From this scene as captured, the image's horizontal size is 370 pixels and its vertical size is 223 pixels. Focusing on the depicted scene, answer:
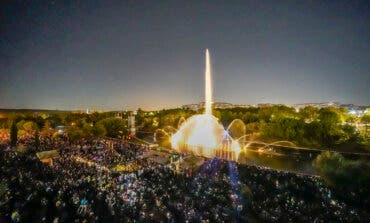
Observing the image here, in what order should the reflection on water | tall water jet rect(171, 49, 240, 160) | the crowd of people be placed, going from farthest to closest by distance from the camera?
tall water jet rect(171, 49, 240, 160) < the reflection on water < the crowd of people

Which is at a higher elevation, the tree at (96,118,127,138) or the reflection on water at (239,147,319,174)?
the tree at (96,118,127,138)

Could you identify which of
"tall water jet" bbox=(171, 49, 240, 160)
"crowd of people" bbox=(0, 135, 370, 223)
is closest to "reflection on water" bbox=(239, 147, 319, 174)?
"tall water jet" bbox=(171, 49, 240, 160)

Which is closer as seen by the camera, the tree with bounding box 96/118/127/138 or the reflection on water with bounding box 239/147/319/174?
the reflection on water with bounding box 239/147/319/174

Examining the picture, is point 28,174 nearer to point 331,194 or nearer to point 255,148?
point 331,194

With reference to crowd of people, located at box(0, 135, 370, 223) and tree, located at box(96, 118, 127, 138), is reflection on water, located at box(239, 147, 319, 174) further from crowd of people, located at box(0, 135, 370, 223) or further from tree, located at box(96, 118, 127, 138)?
tree, located at box(96, 118, 127, 138)

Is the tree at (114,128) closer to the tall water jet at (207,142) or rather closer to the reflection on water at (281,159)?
the tall water jet at (207,142)

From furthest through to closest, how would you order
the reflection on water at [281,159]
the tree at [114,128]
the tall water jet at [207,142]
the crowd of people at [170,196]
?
the tree at [114,128], the tall water jet at [207,142], the reflection on water at [281,159], the crowd of people at [170,196]

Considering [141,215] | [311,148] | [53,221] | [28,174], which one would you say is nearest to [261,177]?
[141,215]

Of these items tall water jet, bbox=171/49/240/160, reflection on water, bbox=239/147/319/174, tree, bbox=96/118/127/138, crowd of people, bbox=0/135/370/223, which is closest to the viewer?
crowd of people, bbox=0/135/370/223

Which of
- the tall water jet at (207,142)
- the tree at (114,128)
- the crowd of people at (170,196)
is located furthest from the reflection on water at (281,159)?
the tree at (114,128)

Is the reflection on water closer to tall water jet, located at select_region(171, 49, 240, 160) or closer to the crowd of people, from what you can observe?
tall water jet, located at select_region(171, 49, 240, 160)
